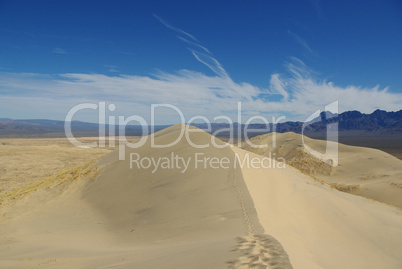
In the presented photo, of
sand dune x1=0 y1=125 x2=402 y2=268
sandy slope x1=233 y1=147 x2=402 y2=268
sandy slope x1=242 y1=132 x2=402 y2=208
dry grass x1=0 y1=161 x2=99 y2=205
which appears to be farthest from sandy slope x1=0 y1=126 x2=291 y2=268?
sandy slope x1=242 y1=132 x2=402 y2=208

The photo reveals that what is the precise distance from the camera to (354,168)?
19.8m

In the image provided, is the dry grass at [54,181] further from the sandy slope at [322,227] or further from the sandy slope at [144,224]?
the sandy slope at [322,227]

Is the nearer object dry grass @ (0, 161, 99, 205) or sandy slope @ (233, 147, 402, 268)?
sandy slope @ (233, 147, 402, 268)

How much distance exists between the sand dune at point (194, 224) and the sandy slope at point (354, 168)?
7.24 metres

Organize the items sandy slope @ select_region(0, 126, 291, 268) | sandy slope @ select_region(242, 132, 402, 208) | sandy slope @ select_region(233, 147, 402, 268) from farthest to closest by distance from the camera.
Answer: sandy slope @ select_region(242, 132, 402, 208) → sandy slope @ select_region(233, 147, 402, 268) → sandy slope @ select_region(0, 126, 291, 268)

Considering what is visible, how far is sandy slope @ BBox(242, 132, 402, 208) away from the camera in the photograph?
43.8ft

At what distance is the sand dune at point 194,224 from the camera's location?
145 inches

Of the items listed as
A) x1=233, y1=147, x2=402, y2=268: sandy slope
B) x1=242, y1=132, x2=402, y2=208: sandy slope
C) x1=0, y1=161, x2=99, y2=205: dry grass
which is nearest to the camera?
x1=233, y1=147, x2=402, y2=268: sandy slope

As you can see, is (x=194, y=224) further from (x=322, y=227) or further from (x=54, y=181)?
(x=54, y=181)

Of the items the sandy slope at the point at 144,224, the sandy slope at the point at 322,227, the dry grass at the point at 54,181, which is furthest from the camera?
the dry grass at the point at 54,181

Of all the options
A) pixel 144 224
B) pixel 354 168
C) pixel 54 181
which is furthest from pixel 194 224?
pixel 354 168

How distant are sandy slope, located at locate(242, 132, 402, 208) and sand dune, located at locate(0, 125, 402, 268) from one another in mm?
7242

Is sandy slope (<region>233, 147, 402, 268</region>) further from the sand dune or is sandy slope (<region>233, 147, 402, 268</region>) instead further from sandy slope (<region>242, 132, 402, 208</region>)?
sandy slope (<region>242, 132, 402, 208</region>)

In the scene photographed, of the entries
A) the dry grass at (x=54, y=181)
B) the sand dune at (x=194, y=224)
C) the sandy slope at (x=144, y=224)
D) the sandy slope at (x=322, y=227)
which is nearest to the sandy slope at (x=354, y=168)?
the sandy slope at (x=322, y=227)
